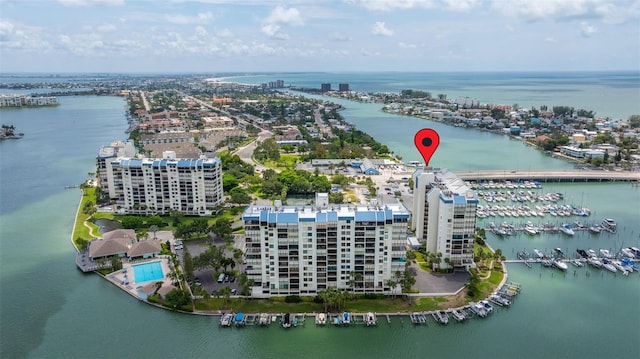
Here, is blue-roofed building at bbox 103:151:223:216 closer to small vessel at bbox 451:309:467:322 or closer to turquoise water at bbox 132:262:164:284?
turquoise water at bbox 132:262:164:284

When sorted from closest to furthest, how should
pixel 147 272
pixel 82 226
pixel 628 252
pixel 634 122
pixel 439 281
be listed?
pixel 439 281 < pixel 147 272 < pixel 628 252 < pixel 82 226 < pixel 634 122

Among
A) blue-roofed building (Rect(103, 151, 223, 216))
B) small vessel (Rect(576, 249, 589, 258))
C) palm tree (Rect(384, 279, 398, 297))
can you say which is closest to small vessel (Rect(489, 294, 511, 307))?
palm tree (Rect(384, 279, 398, 297))

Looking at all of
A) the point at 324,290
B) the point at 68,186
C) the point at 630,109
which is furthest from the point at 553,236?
the point at 630,109

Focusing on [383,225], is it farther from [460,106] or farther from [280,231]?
[460,106]

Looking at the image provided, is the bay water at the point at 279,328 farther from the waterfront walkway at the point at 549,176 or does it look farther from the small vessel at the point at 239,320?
the waterfront walkway at the point at 549,176

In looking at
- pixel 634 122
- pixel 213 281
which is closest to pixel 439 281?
pixel 213 281

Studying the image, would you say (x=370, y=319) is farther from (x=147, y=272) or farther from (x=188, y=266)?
(x=147, y=272)
